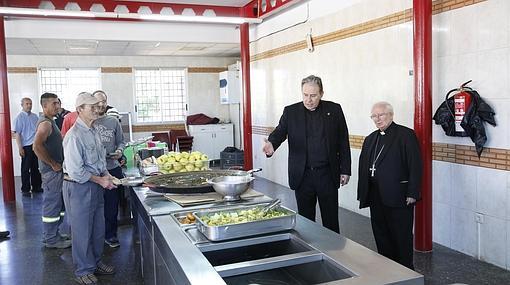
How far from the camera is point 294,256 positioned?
6.28 feet

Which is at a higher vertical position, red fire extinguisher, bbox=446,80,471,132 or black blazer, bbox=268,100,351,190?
red fire extinguisher, bbox=446,80,471,132

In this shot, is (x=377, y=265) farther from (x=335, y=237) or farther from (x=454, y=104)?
(x=454, y=104)

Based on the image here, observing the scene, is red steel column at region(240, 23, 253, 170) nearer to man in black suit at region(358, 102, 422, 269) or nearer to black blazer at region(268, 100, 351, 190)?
black blazer at region(268, 100, 351, 190)

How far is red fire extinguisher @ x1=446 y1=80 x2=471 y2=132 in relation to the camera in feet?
13.4

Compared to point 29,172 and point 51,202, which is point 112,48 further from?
point 51,202

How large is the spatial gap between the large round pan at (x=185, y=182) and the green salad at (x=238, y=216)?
706 millimetres

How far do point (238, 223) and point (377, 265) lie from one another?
25.9 inches

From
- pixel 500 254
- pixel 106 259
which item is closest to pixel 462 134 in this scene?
pixel 500 254

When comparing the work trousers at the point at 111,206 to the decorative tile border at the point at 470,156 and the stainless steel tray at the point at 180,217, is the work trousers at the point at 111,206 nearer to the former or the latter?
the stainless steel tray at the point at 180,217

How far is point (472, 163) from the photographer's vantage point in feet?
14.2

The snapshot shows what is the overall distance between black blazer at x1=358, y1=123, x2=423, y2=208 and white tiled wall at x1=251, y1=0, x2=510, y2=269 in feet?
3.56

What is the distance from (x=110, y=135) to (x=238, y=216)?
3022 millimetres

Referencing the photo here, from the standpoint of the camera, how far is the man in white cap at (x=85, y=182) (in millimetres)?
3725

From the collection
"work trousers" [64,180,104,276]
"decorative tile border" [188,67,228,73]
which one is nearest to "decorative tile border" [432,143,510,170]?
"work trousers" [64,180,104,276]
